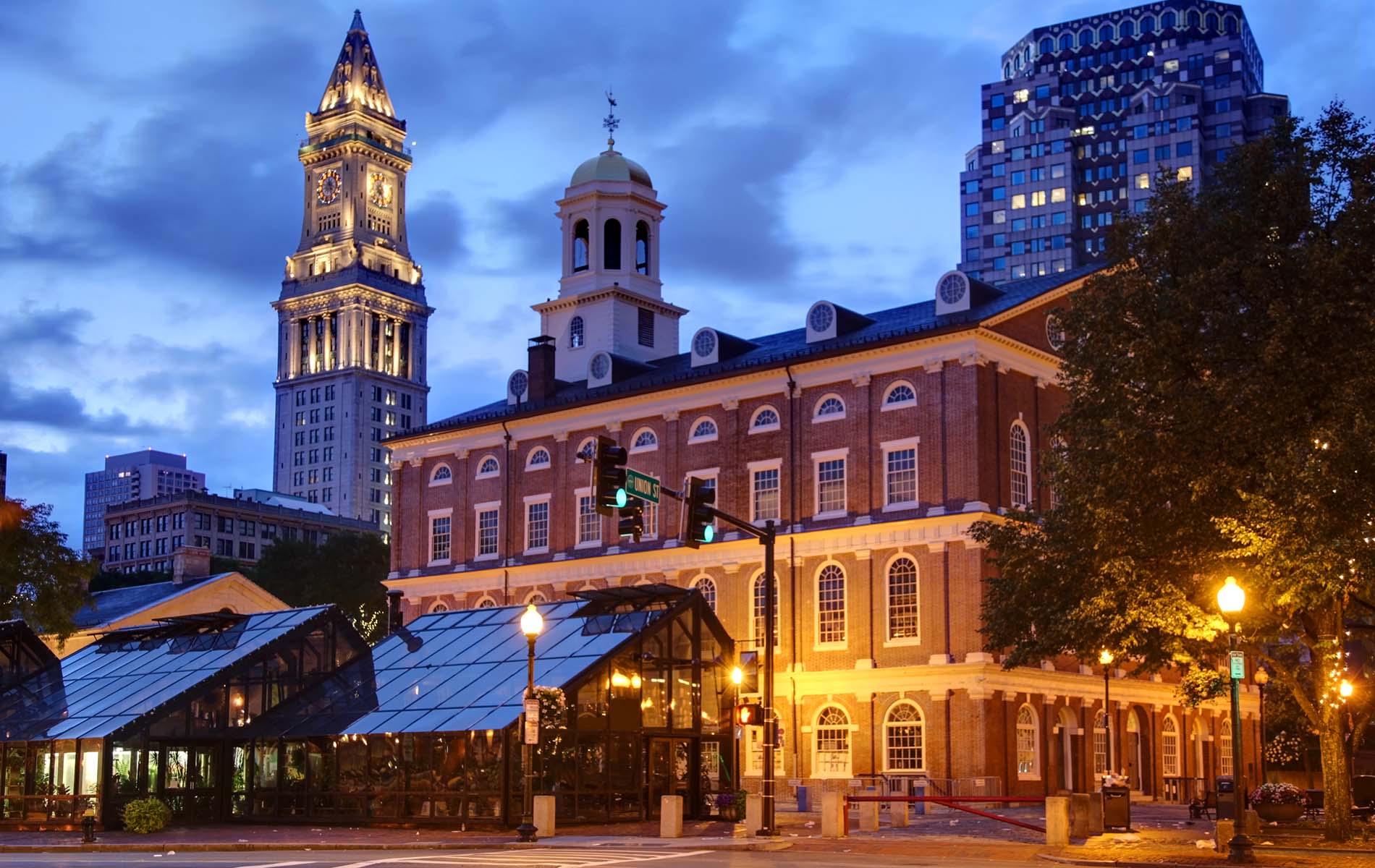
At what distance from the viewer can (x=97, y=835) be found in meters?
40.2

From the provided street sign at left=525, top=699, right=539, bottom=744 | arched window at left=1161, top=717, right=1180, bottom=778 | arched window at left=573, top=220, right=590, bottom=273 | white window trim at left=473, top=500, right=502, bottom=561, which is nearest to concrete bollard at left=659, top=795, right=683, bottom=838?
street sign at left=525, top=699, right=539, bottom=744

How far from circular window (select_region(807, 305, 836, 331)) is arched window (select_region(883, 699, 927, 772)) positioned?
14.8 m

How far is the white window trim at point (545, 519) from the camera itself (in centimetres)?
7238

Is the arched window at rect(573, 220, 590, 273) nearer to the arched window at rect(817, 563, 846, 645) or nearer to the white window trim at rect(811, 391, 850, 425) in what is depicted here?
the white window trim at rect(811, 391, 850, 425)

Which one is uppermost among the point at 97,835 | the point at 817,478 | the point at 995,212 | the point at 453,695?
the point at 995,212

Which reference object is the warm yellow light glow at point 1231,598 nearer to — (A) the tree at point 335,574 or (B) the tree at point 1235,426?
Answer: (B) the tree at point 1235,426

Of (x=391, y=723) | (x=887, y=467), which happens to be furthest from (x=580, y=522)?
(x=391, y=723)

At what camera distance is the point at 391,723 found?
4275 centimetres

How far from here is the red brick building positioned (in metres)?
59.1

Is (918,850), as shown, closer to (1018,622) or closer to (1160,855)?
(1160,855)

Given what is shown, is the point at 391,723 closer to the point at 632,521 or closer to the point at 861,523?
the point at 632,521

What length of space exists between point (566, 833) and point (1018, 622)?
1193 centimetres

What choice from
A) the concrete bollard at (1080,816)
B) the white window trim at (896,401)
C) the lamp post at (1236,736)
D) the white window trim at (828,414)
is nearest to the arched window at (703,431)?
the white window trim at (828,414)

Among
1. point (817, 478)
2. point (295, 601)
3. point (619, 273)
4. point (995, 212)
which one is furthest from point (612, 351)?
point (995, 212)
